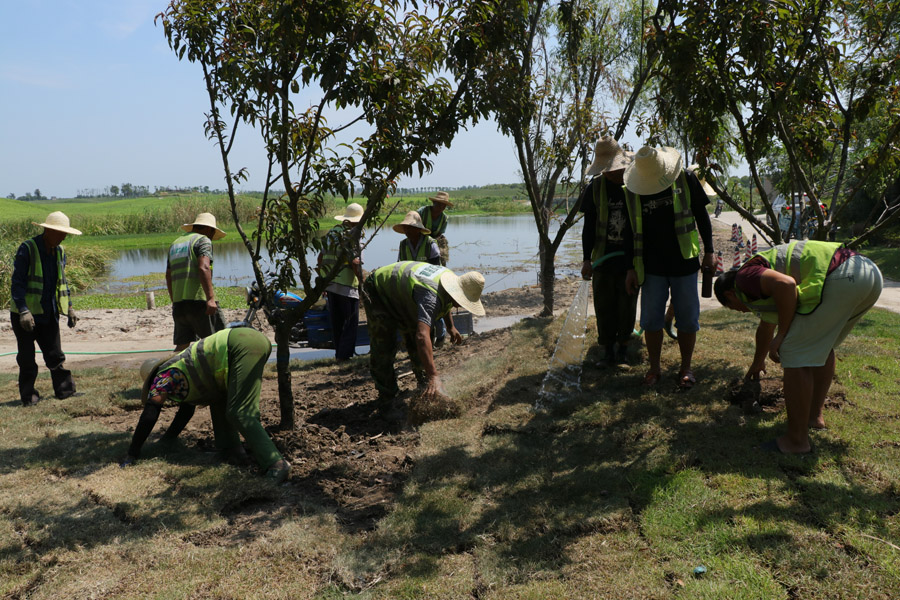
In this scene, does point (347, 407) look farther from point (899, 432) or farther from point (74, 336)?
point (74, 336)

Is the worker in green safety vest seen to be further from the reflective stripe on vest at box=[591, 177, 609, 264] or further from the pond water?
the pond water

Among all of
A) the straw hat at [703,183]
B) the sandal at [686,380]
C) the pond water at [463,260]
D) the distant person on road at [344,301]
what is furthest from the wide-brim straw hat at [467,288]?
the pond water at [463,260]

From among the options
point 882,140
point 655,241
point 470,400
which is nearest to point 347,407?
point 470,400

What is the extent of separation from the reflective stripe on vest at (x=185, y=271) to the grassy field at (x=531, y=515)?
161 centimetres

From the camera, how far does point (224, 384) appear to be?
14.7 ft

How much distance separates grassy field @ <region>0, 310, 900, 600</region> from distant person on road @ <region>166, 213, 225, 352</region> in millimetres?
1535

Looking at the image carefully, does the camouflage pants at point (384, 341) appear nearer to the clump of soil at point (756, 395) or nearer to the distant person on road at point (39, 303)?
the clump of soil at point (756, 395)

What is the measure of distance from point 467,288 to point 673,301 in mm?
1615

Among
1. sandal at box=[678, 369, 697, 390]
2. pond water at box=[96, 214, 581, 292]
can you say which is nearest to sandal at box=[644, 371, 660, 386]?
sandal at box=[678, 369, 697, 390]

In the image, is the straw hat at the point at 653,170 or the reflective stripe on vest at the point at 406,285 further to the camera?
the reflective stripe on vest at the point at 406,285

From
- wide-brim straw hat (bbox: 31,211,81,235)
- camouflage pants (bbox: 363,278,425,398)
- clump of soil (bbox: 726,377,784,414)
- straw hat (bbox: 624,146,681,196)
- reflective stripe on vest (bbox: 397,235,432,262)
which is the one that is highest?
straw hat (bbox: 624,146,681,196)

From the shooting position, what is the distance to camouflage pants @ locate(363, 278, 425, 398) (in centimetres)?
539

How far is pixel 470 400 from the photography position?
18.1 feet

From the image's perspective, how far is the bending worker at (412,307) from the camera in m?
4.83
